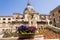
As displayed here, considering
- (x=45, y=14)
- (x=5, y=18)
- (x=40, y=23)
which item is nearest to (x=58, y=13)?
(x=40, y=23)

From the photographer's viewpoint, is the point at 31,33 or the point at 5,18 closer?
the point at 31,33

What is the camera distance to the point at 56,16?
49.0 meters

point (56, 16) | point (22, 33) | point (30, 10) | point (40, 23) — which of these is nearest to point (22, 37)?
point (22, 33)

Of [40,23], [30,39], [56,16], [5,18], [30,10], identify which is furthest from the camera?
[5,18]

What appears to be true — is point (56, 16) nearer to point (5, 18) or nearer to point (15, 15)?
point (15, 15)

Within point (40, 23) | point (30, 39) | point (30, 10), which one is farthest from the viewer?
point (30, 10)

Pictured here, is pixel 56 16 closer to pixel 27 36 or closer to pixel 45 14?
pixel 45 14

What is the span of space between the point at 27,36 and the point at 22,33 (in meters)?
0.30

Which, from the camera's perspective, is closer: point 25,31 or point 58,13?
point 25,31

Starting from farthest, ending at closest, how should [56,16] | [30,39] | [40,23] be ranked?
[56,16] → [40,23] → [30,39]

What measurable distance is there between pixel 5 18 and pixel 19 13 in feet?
21.9

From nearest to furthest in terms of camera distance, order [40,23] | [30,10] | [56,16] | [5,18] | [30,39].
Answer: [30,39] → [40,23] → [56,16] → [30,10] → [5,18]

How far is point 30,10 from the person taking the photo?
62.8 meters

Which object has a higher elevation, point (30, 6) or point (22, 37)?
point (30, 6)
